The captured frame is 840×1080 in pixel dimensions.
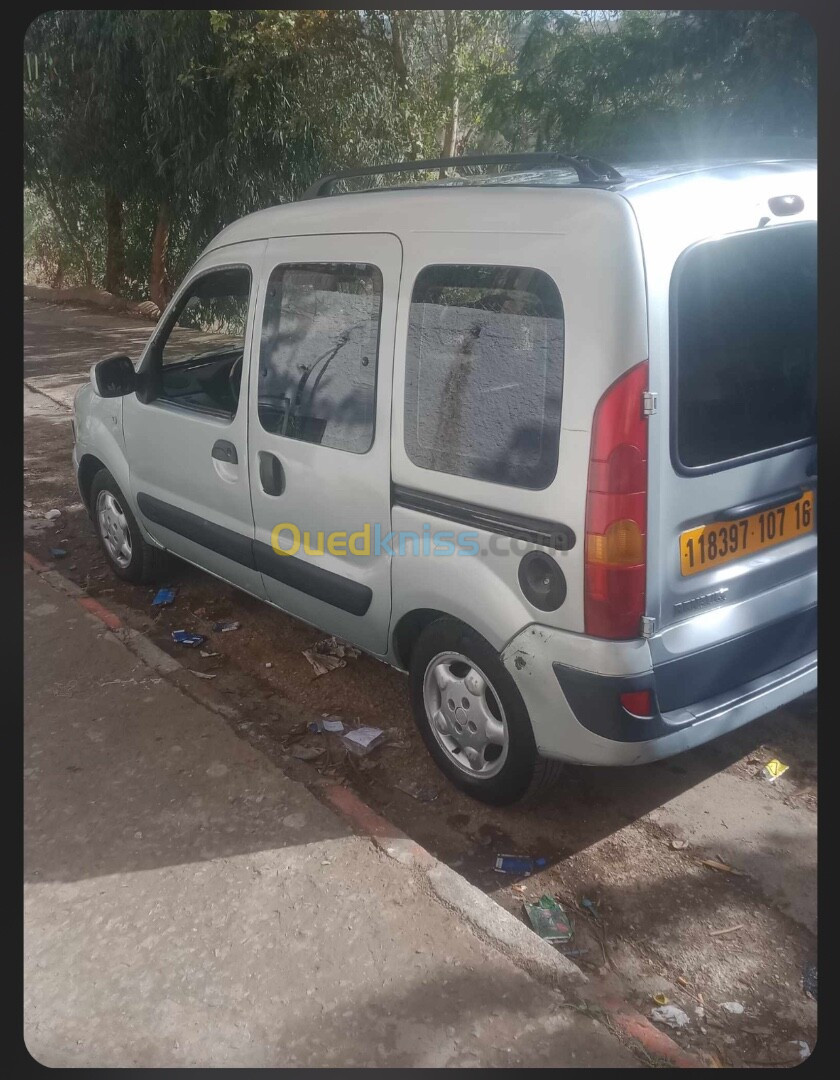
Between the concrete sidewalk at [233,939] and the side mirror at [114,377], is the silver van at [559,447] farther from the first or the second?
the side mirror at [114,377]

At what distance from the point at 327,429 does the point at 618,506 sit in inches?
49.3

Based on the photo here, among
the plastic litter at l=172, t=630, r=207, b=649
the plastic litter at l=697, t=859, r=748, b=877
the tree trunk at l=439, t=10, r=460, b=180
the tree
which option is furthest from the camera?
the tree trunk at l=439, t=10, r=460, b=180

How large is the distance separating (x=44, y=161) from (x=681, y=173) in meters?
12.6

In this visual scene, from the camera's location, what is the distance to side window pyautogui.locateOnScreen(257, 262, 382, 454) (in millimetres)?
3121

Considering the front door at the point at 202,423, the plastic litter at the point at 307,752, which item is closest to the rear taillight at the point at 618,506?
the plastic litter at the point at 307,752

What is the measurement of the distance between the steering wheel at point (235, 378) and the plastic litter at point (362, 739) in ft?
4.54

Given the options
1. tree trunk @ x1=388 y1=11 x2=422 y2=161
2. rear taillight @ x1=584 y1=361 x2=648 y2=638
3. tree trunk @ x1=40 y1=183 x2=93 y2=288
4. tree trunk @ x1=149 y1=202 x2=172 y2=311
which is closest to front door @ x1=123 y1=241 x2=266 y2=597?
rear taillight @ x1=584 y1=361 x2=648 y2=638

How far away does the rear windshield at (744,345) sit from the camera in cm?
246

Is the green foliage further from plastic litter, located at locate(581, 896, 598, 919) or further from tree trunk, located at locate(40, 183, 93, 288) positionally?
plastic litter, located at locate(581, 896, 598, 919)

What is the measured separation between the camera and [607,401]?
2385 mm

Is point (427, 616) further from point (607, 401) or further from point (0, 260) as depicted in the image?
point (0, 260)

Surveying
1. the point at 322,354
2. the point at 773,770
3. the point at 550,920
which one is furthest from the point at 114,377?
the point at 773,770

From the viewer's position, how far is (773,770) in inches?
132

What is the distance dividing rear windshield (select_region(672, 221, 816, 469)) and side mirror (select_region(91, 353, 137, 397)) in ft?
→ 8.97
